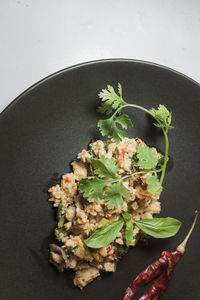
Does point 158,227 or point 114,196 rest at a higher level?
point 114,196

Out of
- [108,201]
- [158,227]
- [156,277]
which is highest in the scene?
[108,201]

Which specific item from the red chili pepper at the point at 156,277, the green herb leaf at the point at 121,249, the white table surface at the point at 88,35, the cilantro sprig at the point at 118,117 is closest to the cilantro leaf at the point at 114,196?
the cilantro sprig at the point at 118,117

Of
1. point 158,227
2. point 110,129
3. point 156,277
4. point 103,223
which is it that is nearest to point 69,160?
point 110,129

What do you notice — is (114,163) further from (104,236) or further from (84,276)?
(84,276)

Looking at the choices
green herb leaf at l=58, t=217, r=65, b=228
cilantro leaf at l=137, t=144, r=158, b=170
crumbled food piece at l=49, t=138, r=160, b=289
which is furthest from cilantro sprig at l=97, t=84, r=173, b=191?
green herb leaf at l=58, t=217, r=65, b=228

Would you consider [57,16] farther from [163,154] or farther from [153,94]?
[163,154]

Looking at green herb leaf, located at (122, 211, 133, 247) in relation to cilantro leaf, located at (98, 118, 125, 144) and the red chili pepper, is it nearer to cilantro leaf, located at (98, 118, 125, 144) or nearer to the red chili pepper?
the red chili pepper

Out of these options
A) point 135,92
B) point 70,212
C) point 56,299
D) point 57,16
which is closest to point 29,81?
point 57,16
